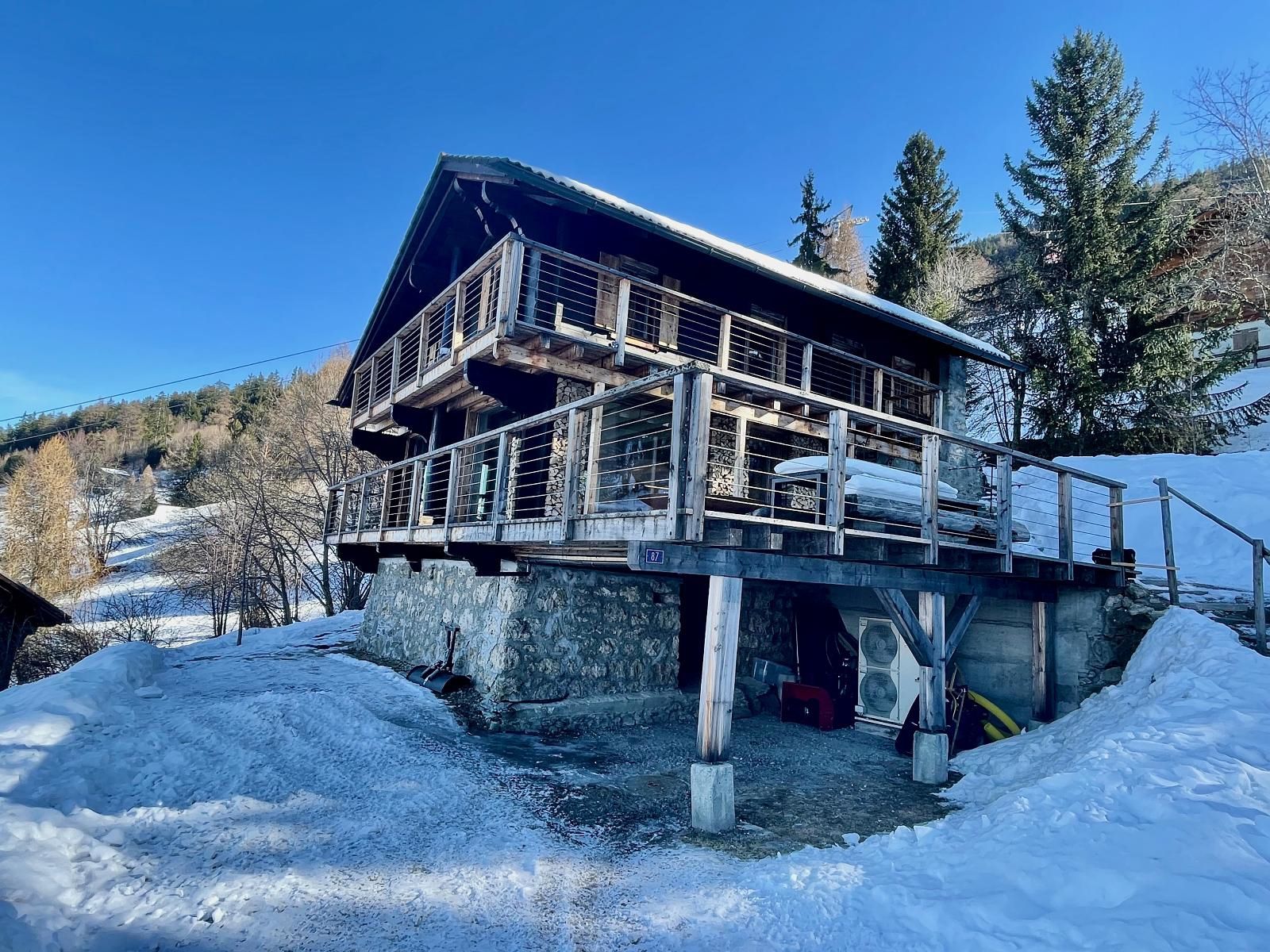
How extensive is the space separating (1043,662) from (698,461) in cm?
747

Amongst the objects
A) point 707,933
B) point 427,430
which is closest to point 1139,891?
point 707,933

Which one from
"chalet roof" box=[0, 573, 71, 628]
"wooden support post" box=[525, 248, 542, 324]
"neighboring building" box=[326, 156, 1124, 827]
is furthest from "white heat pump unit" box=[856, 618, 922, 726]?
"chalet roof" box=[0, 573, 71, 628]

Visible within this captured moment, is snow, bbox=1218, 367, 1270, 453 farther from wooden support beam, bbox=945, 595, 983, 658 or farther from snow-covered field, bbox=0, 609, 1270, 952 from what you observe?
snow-covered field, bbox=0, 609, 1270, 952

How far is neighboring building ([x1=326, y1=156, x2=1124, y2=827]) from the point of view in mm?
6902

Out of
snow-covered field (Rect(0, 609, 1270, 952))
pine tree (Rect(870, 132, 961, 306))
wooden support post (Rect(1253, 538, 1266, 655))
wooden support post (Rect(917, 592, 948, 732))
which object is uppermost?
pine tree (Rect(870, 132, 961, 306))

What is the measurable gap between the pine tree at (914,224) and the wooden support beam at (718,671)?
1050 inches

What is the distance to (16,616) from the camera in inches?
529

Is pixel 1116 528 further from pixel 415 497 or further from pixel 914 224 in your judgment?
pixel 914 224

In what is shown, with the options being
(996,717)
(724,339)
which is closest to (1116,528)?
(996,717)

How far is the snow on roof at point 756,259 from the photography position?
391 inches

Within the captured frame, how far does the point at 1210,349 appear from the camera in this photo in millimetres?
18828

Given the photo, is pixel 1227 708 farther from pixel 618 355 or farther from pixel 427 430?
pixel 427 430

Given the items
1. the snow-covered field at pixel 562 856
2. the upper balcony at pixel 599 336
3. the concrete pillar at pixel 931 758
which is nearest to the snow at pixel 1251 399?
the upper balcony at pixel 599 336

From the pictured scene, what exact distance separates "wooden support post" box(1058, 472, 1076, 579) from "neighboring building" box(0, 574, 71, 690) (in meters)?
18.2
